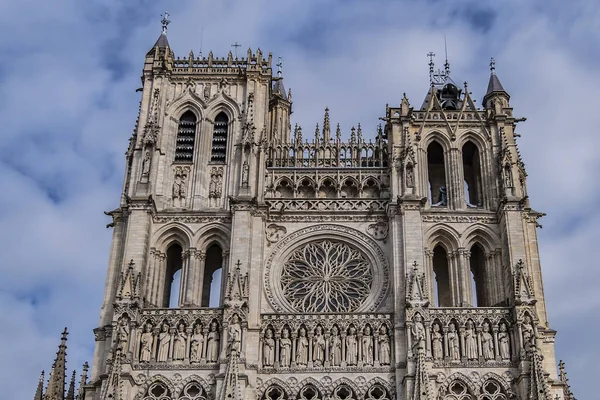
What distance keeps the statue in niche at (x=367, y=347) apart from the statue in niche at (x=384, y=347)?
0.32m

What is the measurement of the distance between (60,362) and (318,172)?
11.2 m

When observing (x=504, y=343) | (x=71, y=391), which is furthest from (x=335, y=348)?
(x=71, y=391)

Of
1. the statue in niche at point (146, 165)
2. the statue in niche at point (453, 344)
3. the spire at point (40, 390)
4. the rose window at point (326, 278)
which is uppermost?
the statue in niche at point (146, 165)

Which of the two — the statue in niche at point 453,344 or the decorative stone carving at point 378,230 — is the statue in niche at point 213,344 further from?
the statue in niche at point 453,344

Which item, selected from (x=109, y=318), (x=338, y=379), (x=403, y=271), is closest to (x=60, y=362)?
(x=109, y=318)

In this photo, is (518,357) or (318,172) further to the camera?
(318,172)

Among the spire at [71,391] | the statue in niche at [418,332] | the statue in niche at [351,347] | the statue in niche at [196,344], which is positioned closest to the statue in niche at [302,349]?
the statue in niche at [351,347]

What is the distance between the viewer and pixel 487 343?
28578 millimetres

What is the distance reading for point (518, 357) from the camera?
27969mm

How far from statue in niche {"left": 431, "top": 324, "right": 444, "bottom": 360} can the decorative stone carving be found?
4.16 metres

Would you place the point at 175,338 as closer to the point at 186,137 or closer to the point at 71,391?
the point at 71,391

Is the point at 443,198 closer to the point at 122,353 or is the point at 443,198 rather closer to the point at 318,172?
the point at 318,172

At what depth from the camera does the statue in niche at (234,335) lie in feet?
90.6

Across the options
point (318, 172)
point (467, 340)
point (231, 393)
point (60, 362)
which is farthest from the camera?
point (318, 172)
